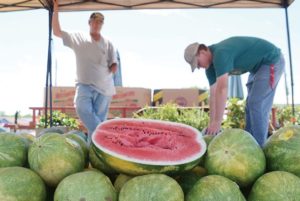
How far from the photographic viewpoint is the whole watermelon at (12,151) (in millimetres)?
1516

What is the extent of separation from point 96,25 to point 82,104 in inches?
41.6

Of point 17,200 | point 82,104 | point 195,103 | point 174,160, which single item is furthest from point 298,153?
point 195,103

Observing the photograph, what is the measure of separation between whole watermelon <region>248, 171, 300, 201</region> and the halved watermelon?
25cm

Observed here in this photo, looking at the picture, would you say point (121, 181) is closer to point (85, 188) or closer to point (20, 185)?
point (85, 188)

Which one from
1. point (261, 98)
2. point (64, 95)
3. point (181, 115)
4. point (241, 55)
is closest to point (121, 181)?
point (241, 55)

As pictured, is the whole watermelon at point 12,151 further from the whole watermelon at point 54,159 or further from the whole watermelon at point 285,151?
the whole watermelon at point 285,151

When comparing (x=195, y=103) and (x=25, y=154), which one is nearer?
(x=25, y=154)

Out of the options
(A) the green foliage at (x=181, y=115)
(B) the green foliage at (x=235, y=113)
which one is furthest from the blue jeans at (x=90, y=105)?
(B) the green foliage at (x=235, y=113)

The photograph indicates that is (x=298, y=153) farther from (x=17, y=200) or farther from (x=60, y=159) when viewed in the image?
(x=17, y=200)

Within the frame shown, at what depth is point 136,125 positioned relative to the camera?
5.54 ft

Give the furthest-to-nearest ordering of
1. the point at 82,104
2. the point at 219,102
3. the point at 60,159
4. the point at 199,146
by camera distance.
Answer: the point at 82,104, the point at 219,102, the point at 199,146, the point at 60,159

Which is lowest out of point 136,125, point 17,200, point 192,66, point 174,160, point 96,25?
point 17,200

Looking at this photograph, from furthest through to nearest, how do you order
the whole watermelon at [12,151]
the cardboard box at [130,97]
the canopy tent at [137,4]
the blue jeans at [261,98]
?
the cardboard box at [130,97]
the canopy tent at [137,4]
the blue jeans at [261,98]
the whole watermelon at [12,151]

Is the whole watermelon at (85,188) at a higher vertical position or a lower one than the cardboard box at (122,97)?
lower
